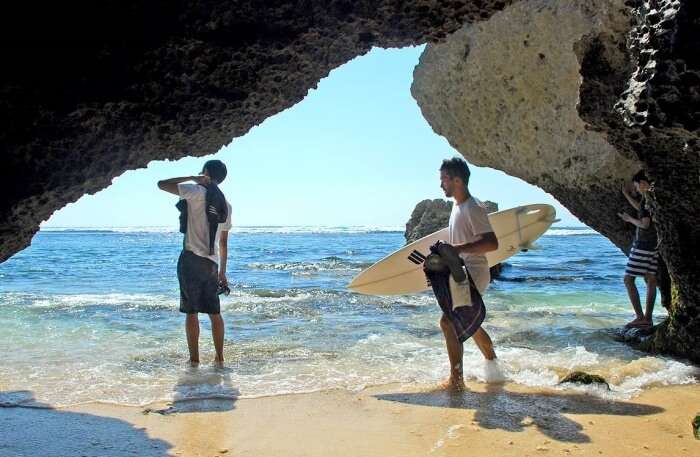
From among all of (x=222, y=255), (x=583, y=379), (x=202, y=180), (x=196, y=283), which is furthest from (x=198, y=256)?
(x=583, y=379)

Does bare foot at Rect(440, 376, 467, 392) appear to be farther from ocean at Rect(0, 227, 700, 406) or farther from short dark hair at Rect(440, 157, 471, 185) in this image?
short dark hair at Rect(440, 157, 471, 185)

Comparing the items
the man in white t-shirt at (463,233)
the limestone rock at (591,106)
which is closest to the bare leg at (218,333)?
the man in white t-shirt at (463,233)

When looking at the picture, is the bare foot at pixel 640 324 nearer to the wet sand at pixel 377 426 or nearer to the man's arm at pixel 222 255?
the wet sand at pixel 377 426

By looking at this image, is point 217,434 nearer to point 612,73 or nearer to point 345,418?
point 345,418

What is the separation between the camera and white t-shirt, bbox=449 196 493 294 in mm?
4660

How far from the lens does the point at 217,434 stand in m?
3.76

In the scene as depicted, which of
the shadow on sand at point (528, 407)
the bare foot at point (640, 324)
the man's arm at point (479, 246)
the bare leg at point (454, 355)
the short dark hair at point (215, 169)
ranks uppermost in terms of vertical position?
the short dark hair at point (215, 169)

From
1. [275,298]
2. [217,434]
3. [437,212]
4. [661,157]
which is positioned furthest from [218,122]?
[437,212]

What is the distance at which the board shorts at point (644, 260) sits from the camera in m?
7.00

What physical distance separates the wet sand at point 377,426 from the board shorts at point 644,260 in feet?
8.30

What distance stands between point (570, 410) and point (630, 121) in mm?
2054

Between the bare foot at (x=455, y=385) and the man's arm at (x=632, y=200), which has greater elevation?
the man's arm at (x=632, y=200)

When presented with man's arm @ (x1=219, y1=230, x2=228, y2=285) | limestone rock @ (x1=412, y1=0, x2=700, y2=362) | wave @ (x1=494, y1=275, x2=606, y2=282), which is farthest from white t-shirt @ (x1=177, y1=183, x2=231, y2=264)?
wave @ (x1=494, y1=275, x2=606, y2=282)

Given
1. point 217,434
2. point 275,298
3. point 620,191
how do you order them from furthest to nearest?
1. point 275,298
2. point 620,191
3. point 217,434
